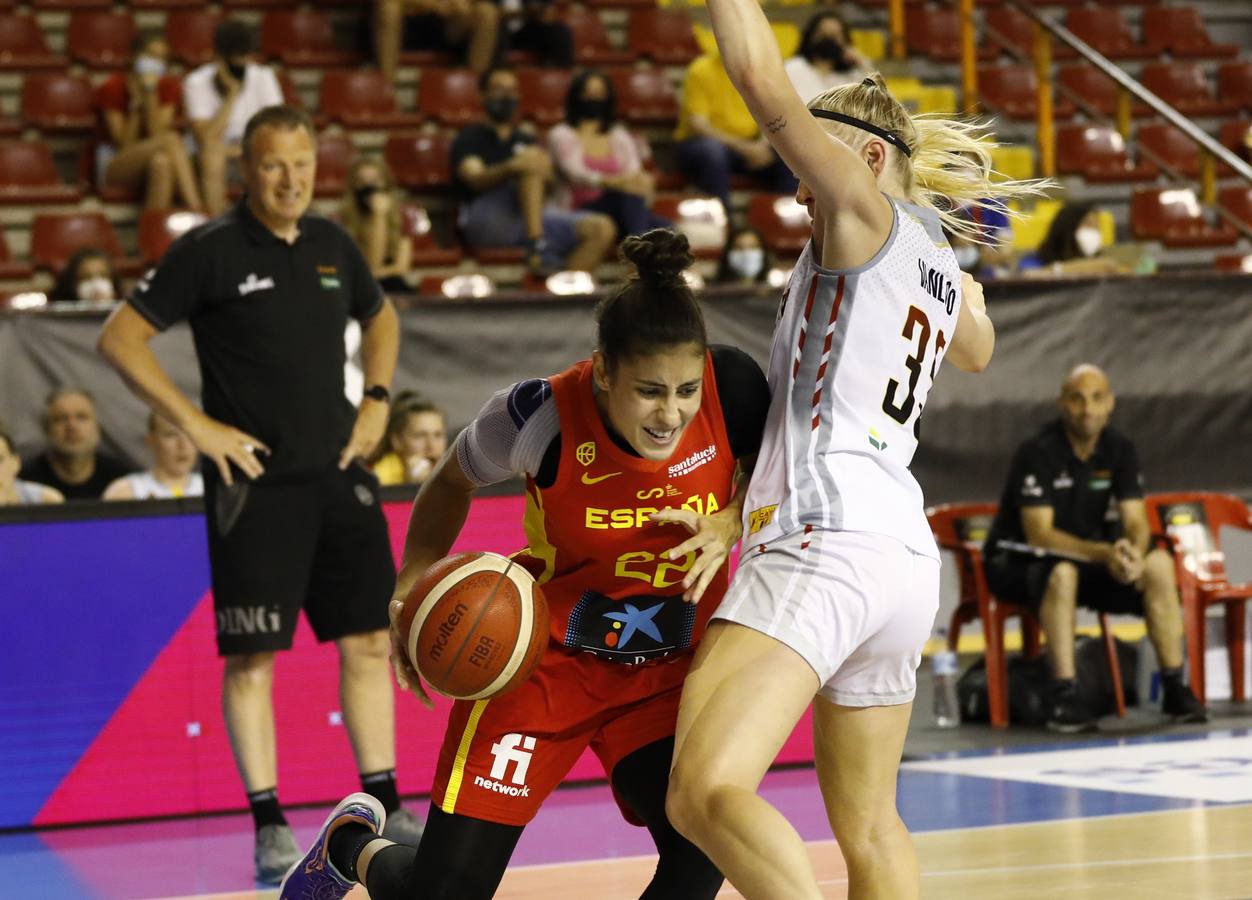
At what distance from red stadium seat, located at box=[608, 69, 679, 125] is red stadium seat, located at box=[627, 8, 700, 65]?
2.65 ft

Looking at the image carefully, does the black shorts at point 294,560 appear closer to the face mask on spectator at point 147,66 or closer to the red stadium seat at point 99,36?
the face mask on spectator at point 147,66

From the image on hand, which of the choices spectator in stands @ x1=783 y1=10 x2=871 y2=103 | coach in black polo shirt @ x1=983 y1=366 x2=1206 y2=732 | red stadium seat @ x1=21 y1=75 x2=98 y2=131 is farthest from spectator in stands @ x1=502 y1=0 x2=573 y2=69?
coach in black polo shirt @ x1=983 y1=366 x2=1206 y2=732

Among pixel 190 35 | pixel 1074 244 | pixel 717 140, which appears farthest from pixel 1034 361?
pixel 190 35

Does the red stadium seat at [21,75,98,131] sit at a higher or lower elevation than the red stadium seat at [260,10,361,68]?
lower

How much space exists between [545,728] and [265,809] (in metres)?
2.19

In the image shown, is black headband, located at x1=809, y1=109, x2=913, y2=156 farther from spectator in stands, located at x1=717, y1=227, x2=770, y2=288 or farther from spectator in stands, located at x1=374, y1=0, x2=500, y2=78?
spectator in stands, located at x1=374, y1=0, x2=500, y2=78

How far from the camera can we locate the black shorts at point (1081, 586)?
8.52 m

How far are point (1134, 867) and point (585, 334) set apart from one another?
181 inches

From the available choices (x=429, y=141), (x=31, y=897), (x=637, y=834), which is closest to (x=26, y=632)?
(x=31, y=897)

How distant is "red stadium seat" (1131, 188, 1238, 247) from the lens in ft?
45.4

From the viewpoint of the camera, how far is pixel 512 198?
11852 mm

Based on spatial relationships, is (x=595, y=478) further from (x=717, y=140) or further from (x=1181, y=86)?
(x=1181, y=86)

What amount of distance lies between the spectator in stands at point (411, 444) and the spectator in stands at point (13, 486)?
4.62ft

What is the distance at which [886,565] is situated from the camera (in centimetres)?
338
